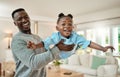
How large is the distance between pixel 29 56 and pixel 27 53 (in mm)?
25

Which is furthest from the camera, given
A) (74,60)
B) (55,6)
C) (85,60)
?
(74,60)

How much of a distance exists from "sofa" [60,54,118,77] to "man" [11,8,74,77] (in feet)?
11.7

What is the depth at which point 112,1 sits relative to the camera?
501 cm

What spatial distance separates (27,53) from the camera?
97cm

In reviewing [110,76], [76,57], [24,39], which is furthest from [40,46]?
[76,57]

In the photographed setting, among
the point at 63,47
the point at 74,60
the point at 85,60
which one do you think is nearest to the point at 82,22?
the point at 74,60

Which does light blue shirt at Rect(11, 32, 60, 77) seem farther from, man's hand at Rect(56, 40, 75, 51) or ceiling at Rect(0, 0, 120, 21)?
ceiling at Rect(0, 0, 120, 21)

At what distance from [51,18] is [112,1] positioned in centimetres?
349

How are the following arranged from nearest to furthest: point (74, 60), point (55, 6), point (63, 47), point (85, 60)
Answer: point (63, 47) → point (55, 6) → point (85, 60) → point (74, 60)

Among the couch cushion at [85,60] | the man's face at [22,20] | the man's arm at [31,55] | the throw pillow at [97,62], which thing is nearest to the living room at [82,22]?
the couch cushion at [85,60]

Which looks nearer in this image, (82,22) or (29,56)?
(29,56)

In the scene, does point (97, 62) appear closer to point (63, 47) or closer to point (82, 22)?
point (82, 22)

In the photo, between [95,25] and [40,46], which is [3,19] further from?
[40,46]

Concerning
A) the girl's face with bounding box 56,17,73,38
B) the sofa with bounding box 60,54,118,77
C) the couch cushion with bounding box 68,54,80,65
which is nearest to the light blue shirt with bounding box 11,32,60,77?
the girl's face with bounding box 56,17,73,38
